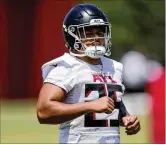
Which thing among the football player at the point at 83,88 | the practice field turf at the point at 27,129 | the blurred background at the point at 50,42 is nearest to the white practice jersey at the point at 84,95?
the football player at the point at 83,88

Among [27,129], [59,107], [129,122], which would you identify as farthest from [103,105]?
[27,129]

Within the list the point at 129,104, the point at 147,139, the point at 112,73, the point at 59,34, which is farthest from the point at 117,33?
the point at 112,73

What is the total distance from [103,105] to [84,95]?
253mm

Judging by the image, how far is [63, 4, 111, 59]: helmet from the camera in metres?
4.25

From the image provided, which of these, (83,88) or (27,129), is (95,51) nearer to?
(83,88)

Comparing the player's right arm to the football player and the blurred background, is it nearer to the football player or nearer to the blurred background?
the football player

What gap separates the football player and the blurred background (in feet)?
42.9

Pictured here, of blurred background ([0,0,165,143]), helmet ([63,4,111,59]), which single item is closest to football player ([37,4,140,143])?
helmet ([63,4,111,59])

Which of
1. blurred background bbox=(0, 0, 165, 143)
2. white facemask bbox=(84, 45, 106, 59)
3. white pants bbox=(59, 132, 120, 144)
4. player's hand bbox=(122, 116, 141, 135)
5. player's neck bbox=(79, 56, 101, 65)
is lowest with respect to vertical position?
blurred background bbox=(0, 0, 165, 143)

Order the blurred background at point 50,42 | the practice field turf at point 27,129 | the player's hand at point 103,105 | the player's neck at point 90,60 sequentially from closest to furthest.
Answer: the player's hand at point 103,105
the player's neck at point 90,60
the practice field turf at point 27,129
the blurred background at point 50,42

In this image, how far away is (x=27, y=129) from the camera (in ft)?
43.1

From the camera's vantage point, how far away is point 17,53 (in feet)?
67.7

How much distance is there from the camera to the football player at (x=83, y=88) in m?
4.09

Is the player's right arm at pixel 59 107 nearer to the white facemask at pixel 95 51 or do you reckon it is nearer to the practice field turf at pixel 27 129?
the white facemask at pixel 95 51
